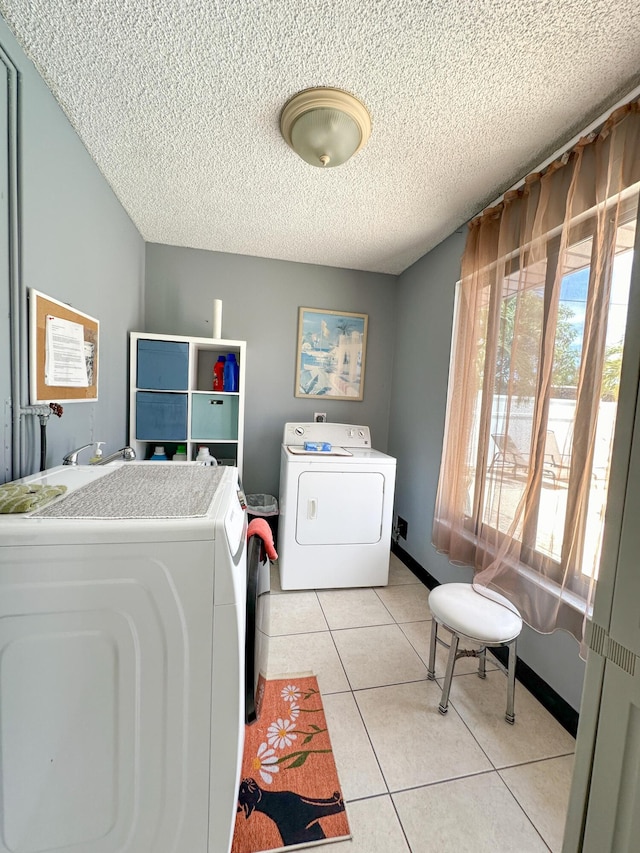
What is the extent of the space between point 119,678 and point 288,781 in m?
0.86

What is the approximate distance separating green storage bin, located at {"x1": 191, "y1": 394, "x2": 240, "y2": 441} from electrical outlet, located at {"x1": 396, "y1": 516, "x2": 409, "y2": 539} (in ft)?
5.05

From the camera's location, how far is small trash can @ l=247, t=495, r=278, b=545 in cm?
271

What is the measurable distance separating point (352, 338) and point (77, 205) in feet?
6.67

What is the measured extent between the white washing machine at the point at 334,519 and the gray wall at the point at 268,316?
24.7 inches

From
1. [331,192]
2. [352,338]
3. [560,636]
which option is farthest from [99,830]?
[352,338]

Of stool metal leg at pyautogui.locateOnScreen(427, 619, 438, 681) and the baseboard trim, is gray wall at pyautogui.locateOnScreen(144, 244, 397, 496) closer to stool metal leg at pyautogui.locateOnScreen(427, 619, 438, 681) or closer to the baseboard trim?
stool metal leg at pyautogui.locateOnScreen(427, 619, 438, 681)

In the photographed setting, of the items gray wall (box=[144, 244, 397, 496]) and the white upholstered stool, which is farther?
gray wall (box=[144, 244, 397, 496])

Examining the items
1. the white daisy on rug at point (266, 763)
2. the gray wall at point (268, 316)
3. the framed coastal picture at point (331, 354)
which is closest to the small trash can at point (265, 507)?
the gray wall at point (268, 316)

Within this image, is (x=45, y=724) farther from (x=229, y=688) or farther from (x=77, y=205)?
(x=77, y=205)

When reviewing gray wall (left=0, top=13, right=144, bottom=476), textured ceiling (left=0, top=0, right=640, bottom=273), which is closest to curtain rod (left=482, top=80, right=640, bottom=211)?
textured ceiling (left=0, top=0, right=640, bottom=273)

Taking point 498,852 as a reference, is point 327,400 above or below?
above

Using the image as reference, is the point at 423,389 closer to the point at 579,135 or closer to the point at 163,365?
the point at 579,135

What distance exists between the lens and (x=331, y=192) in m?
1.81

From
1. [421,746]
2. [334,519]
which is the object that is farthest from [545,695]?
[334,519]
